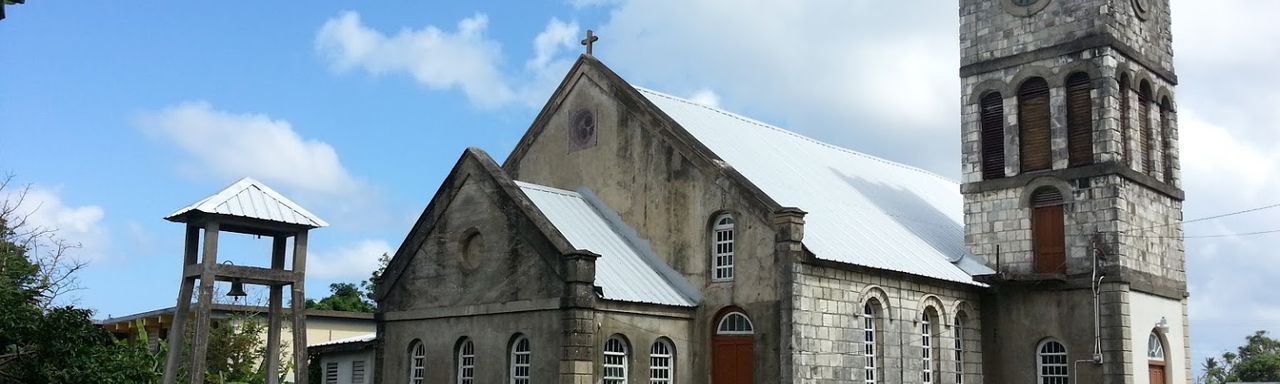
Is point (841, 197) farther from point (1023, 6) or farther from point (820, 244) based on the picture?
point (1023, 6)

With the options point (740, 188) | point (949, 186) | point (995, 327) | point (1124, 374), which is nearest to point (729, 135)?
point (740, 188)

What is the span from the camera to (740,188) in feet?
92.9

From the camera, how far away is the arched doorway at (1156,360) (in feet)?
111

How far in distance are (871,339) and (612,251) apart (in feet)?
22.4

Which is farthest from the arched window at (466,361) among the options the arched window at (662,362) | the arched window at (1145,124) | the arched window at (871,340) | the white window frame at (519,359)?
the arched window at (1145,124)

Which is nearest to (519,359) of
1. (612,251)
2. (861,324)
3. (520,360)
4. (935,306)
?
(520,360)

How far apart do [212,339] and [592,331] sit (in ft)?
74.4

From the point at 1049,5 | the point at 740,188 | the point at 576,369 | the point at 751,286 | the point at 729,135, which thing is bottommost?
Answer: the point at 576,369

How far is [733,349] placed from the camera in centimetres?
2811

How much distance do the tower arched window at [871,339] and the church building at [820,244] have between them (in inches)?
3.1

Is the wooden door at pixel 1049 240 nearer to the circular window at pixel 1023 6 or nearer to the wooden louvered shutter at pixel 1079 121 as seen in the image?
the wooden louvered shutter at pixel 1079 121

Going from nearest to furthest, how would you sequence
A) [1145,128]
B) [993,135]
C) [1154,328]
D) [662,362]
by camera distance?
[662,362] < [1154,328] < [1145,128] < [993,135]

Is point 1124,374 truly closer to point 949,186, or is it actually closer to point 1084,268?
→ point 1084,268

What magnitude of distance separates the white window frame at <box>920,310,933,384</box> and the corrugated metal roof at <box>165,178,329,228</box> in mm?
15576
